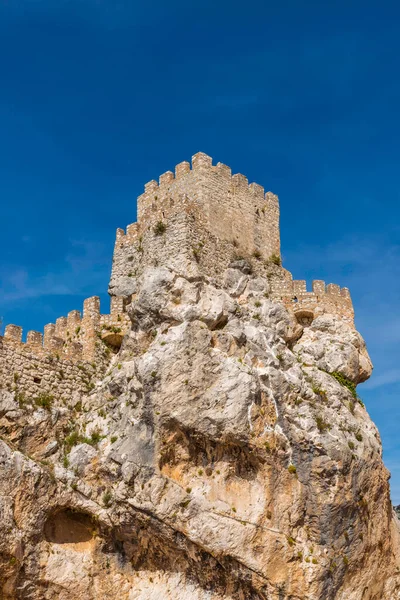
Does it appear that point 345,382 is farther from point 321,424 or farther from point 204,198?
point 204,198

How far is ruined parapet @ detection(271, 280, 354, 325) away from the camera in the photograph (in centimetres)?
2986

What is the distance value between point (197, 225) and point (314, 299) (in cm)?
587

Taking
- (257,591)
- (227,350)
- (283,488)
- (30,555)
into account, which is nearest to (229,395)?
(227,350)

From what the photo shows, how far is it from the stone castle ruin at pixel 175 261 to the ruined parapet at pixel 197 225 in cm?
5

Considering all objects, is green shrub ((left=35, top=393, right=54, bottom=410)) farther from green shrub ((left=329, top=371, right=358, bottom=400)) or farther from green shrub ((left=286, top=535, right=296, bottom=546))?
green shrub ((left=329, top=371, right=358, bottom=400))

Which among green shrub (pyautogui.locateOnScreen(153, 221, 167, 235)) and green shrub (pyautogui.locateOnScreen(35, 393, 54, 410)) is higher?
green shrub (pyautogui.locateOnScreen(153, 221, 167, 235))

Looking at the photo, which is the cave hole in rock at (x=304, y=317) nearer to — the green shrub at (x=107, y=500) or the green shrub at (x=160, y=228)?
the green shrub at (x=160, y=228)

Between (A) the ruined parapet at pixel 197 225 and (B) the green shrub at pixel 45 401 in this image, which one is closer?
(B) the green shrub at pixel 45 401

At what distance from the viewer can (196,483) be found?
2292cm

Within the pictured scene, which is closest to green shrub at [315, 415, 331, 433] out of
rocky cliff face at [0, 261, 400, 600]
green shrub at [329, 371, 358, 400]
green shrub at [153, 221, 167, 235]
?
rocky cliff face at [0, 261, 400, 600]

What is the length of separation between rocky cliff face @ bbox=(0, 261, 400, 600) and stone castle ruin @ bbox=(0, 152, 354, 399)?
150 centimetres

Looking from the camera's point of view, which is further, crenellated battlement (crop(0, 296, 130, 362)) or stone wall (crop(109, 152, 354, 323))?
stone wall (crop(109, 152, 354, 323))

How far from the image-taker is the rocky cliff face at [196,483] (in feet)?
72.0

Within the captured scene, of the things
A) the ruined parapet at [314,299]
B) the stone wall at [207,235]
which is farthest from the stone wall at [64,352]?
the ruined parapet at [314,299]
